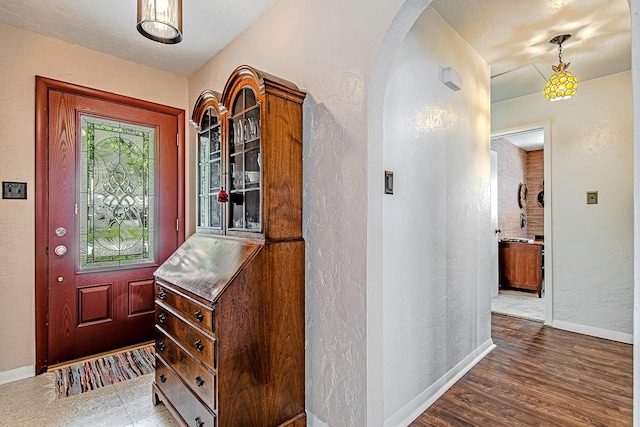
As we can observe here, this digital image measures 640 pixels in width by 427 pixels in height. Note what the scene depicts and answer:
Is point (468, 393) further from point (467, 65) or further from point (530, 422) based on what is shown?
point (467, 65)

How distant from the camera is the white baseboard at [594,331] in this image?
305 centimetres

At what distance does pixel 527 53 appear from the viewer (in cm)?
271

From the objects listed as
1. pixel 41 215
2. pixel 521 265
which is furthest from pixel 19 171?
pixel 521 265

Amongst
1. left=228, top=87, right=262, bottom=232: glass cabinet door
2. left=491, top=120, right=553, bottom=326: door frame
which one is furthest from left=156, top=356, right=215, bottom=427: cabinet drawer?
Answer: left=491, top=120, right=553, bottom=326: door frame

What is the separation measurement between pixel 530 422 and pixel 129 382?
2.61 m

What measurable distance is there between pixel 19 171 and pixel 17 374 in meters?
1.47

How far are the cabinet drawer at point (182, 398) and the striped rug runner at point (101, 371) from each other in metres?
0.59

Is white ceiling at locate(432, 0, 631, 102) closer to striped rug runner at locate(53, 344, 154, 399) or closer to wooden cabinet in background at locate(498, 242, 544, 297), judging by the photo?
wooden cabinet in background at locate(498, 242, 544, 297)

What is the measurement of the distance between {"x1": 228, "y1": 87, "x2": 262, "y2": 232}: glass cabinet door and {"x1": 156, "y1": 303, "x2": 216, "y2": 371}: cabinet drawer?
1.88 ft

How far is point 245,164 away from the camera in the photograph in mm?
1835

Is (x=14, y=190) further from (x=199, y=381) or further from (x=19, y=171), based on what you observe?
(x=199, y=381)

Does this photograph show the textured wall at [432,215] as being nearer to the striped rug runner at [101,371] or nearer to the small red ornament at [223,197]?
the small red ornament at [223,197]

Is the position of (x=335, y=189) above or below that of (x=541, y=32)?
below

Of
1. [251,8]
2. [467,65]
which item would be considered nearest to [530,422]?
[467,65]
